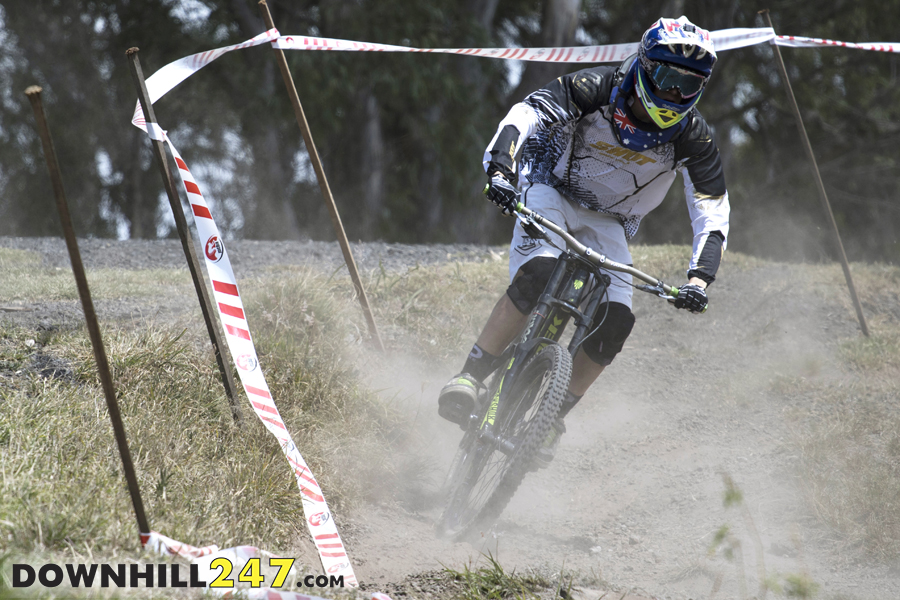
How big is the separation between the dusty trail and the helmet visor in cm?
Answer: 212

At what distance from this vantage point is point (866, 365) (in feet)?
19.7

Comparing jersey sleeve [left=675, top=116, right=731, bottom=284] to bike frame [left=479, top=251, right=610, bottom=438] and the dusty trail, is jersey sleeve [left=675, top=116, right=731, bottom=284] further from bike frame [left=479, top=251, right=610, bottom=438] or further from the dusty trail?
the dusty trail

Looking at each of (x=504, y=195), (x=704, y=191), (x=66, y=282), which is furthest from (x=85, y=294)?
(x=66, y=282)

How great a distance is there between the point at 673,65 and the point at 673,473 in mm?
2585

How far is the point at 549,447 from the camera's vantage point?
3717 mm

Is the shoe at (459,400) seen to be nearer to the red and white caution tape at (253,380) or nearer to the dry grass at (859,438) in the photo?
the red and white caution tape at (253,380)

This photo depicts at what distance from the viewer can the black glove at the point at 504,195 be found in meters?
3.28

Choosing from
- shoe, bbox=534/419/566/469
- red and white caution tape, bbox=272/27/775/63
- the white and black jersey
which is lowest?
shoe, bbox=534/419/566/469

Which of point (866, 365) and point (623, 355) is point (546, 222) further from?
point (866, 365)

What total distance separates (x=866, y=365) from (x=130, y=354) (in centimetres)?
559

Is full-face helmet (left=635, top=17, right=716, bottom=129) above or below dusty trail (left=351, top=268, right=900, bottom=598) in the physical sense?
above

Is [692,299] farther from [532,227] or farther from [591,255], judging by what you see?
[532,227]

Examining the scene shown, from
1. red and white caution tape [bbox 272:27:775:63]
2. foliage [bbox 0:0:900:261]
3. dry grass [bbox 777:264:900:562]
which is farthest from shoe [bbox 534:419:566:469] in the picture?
foliage [bbox 0:0:900:261]

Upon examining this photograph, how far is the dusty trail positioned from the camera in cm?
346
